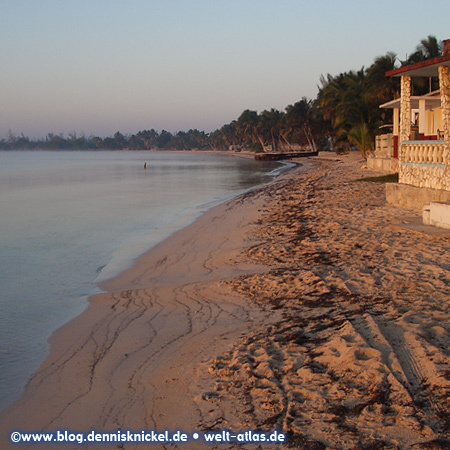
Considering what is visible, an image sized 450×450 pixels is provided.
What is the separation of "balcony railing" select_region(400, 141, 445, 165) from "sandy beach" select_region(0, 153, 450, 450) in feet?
9.00

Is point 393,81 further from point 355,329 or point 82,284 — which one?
point 355,329

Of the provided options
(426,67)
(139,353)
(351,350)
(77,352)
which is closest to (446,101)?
(426,67)

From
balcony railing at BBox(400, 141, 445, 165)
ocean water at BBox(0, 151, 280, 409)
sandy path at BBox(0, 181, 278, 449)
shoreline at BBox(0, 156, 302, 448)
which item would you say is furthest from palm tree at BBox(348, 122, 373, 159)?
sandy path at BBox(0, 181, 278, 449)

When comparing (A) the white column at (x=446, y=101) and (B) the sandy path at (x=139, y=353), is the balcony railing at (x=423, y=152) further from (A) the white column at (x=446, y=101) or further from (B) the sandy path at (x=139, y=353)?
(B) the sandy path at (x=139, y=353)

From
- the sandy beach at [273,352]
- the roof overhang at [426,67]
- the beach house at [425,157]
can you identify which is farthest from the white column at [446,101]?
the sandy beach at [273,352]

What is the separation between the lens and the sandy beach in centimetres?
401

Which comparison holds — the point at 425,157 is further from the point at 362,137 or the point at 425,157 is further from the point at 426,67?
the point at 362,137

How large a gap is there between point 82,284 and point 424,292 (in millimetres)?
6825

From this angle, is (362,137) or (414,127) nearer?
(414,127)

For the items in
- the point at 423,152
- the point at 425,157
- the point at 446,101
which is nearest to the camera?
the point at 446,101

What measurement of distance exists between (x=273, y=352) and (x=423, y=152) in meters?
9.29

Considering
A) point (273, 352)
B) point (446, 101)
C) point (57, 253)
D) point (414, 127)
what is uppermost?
point (446, 101)

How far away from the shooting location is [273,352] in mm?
5309

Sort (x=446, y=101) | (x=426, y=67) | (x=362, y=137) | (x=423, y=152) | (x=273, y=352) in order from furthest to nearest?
(x=362, y=137)
(x=423, y=152)
(x=426, y=67)
(x=446, y=101)
(x=273, y=352)
